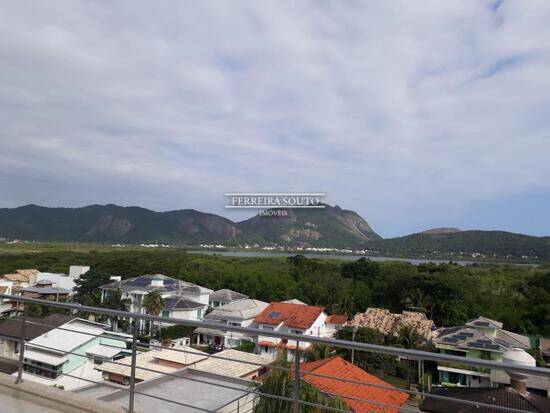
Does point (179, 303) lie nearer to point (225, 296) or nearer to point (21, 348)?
point (225, 296)

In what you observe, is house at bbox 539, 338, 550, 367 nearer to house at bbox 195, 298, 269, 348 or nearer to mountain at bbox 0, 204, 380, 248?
house at bbox 195, 298, 269, 348

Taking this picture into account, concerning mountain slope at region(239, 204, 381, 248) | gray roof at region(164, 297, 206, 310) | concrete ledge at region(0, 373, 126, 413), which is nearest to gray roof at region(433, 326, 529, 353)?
gray roof at region(164, 297, 206, 310)

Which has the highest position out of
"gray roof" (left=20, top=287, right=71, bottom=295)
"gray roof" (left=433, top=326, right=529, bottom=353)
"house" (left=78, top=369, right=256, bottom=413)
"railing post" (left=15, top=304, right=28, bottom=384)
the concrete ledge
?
"railing post" (left=15, top=304, right=28, bottom=384)

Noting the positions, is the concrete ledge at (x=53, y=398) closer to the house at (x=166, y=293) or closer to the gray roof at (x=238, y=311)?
the gray roof at (x=238, y=311)

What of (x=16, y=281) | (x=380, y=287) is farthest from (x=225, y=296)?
(x=16, y=281)

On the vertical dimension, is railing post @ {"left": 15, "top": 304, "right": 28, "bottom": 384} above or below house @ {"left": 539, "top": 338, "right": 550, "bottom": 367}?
above

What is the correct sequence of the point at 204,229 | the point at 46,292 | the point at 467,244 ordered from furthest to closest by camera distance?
the point at 204,229 < the point at 467,244 < the point at 46,292
